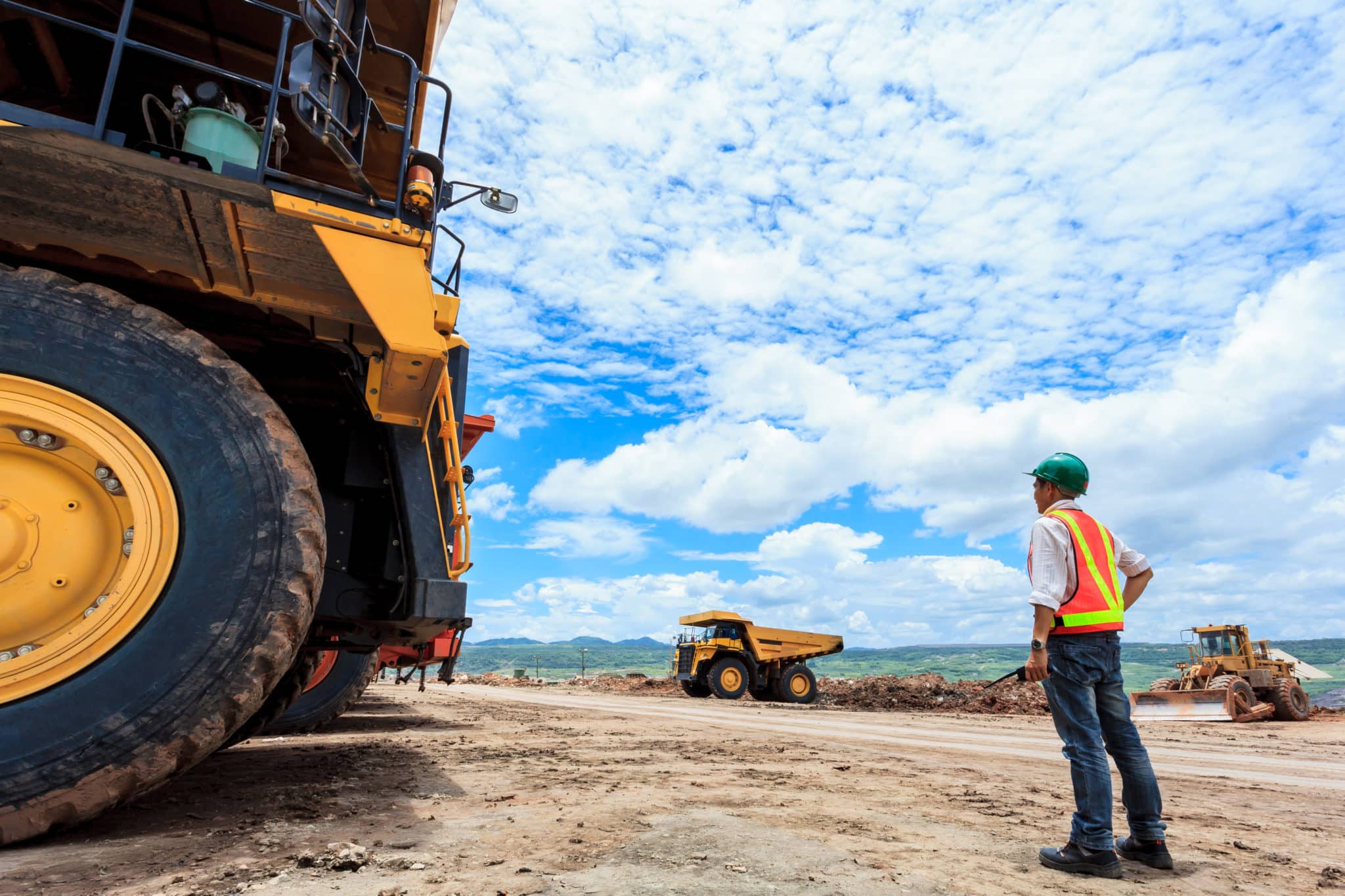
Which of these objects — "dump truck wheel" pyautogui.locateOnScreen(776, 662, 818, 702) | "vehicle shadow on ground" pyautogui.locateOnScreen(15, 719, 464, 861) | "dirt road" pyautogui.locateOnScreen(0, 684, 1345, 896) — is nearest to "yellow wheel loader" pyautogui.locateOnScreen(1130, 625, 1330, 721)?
"dump truck wheel" pyautogui.locateOnScreen(776, 662, 818, 702)

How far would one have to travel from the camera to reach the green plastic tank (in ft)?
10.4

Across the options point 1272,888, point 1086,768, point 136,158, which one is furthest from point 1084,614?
point 136,158

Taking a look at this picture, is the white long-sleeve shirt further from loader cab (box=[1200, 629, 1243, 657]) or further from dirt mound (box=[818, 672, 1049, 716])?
loader cab (box=[1200, 629, 1243, 657])

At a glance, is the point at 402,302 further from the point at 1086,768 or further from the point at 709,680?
the point at 709,680

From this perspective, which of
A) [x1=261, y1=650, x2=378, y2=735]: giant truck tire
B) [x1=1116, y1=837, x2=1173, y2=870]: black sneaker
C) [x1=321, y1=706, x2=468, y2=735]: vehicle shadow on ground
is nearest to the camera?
[x1=1116, y1=837, x2=1173, y2=870]: black sneaker

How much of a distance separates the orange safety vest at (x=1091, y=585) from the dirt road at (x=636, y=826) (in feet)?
2.96

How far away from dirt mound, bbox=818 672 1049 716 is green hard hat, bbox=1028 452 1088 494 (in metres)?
16.3

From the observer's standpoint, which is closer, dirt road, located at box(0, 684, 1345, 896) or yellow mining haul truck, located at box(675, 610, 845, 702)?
dirt road, located at box(0, 684, 1345, 896)

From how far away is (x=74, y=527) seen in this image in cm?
268

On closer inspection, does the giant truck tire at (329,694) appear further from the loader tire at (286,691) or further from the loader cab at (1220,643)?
the loader cab at (1220,643)

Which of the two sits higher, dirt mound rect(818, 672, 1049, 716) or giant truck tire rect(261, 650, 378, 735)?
giant truck tire rect(261, 650, 378, 735)

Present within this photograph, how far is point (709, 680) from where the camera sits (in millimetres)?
22016

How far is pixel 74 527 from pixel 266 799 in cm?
154

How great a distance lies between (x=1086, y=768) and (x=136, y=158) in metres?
4.21
